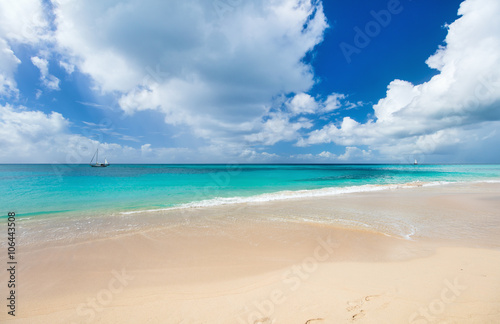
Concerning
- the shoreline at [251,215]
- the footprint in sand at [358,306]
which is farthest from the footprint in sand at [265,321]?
the shoreline at [251,215]

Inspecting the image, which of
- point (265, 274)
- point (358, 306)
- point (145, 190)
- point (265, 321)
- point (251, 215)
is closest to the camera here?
point (265, 321)

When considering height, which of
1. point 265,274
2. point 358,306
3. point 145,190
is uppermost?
point 145,190

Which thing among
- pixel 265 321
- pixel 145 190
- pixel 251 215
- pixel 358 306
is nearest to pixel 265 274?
pixel 265 321

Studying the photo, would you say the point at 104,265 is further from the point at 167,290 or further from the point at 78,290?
the point at 167,290

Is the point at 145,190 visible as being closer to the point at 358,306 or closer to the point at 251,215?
the point at 251,215

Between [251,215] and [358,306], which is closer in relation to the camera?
[358,306]

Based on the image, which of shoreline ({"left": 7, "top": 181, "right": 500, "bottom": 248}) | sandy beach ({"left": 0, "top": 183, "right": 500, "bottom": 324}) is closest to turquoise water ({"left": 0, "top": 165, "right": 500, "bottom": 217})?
shoreline ({"left": 7, "top": 181, "right": 500, "bottom": 248})

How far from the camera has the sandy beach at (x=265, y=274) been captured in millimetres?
3770

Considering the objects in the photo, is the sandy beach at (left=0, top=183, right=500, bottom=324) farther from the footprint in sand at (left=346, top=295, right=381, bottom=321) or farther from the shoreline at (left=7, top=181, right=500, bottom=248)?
Result: the shoreline at (left=7, top=181, right=500, bottom=248)

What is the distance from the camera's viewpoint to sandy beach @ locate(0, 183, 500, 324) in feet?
12.4

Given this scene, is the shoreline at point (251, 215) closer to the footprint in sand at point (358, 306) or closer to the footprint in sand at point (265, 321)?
the footprint in sand at point (358, 306)

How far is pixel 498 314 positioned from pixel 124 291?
7.32 meters

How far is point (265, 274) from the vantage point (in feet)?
17.0

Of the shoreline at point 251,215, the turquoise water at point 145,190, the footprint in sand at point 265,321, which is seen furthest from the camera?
the turquoise water at point 145,190
